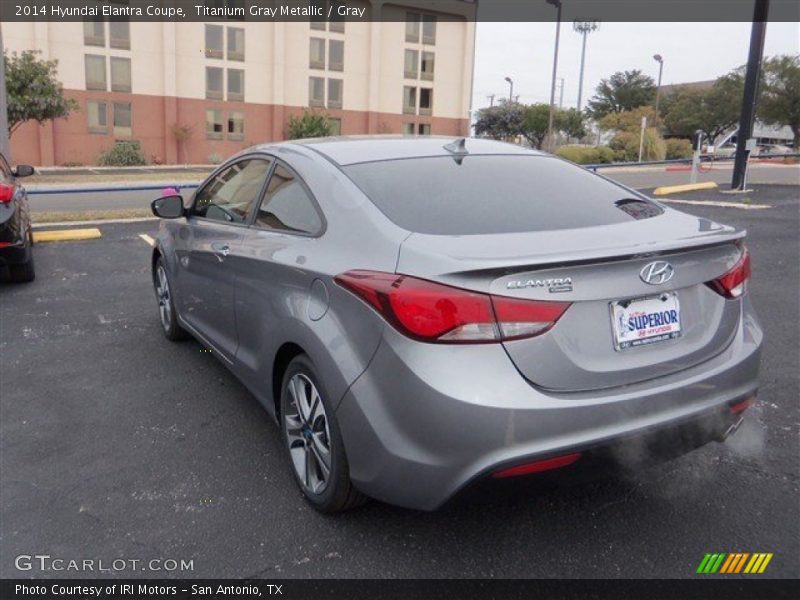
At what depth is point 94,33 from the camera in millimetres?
41344

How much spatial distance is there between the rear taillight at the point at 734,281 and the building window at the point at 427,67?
5097cm

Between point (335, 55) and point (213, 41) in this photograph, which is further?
point (335, 55)

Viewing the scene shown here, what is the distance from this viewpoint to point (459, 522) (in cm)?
305

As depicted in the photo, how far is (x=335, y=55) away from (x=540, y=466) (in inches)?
1924

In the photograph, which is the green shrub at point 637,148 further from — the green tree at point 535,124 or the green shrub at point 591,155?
the green tree at point 535,124

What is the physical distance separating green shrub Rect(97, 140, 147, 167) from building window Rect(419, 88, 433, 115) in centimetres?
1992

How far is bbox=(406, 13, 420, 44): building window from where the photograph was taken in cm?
4988

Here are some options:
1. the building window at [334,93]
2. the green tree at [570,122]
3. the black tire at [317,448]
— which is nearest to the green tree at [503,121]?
the green tree at [570,122]

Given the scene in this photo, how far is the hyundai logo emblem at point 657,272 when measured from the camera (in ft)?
8.48

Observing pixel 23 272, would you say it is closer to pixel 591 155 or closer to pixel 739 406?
pixel 739 406

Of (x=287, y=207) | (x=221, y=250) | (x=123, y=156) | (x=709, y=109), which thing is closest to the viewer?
(x=287, y=207)

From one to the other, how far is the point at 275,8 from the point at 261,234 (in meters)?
46.5

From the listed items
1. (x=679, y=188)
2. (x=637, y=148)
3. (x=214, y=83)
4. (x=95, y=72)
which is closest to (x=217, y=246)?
(x=679, y=188)

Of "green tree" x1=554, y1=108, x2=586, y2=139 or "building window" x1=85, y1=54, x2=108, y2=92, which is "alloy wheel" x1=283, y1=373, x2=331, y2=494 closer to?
"building window" x1=85, y1=54, x2=108, y2=92
